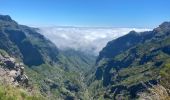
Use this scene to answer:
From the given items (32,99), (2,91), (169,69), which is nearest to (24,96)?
(32,99)

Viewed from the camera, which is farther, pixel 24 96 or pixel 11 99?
pixel 24 96

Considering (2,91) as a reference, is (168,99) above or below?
above

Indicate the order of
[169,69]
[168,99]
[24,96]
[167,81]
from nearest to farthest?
[168,99] → [167,81] → [169,69] → [24,96]

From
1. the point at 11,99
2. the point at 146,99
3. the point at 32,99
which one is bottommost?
the point at 32,99

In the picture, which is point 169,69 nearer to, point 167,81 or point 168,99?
point 167,81

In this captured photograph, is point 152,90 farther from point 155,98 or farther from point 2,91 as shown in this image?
point 2,91

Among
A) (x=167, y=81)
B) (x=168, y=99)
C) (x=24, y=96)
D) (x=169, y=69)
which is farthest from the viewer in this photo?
(x=24, y=96)

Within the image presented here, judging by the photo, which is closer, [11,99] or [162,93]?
[162,93]

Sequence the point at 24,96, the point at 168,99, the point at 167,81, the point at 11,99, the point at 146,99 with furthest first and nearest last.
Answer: the point at 24,96, the point at 11,99, the point at 167,81, the point at 146,99, the point at 168,99

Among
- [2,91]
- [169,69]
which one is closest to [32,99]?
[2,91]
